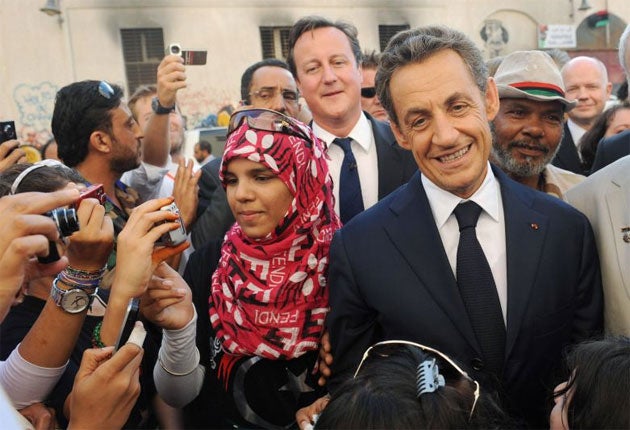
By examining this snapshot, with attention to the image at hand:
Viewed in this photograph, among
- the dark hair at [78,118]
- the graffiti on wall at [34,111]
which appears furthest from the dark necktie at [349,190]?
the graffiti on wall at [34,111]

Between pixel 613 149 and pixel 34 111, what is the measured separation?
40.3 feet

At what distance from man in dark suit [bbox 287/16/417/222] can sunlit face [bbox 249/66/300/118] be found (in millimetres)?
449

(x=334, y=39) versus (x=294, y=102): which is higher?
(x=334, y=39)

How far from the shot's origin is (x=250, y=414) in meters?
2.07

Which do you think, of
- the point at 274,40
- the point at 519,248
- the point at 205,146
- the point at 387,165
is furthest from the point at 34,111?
the point at 519,248

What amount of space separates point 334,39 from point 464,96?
1187 millimetres

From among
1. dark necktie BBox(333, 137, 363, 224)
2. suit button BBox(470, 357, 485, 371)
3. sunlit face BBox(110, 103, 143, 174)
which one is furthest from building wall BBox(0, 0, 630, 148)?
suit button BBox(470, 357, 485, 371)

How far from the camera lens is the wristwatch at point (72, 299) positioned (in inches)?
61.9

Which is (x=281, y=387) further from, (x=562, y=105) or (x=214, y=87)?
(x=214, y=87)

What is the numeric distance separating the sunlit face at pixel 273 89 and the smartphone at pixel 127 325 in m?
2.04

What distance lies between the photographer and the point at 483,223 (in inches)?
73.9

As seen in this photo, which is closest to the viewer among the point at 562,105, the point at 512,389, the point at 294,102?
the point at 512,389

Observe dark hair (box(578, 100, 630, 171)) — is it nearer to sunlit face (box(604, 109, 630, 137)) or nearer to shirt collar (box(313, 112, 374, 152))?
sunlit face (box(604, 109, 630, 137))

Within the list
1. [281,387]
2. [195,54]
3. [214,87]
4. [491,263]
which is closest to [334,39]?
[195,54]
